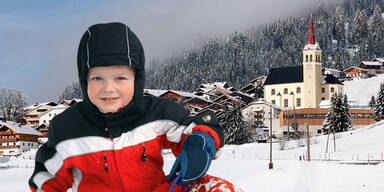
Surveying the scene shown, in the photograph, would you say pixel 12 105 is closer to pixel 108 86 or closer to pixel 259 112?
pixel 259 112

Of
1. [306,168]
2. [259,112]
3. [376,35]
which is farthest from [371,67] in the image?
[306,168]

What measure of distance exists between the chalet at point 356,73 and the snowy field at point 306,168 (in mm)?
60207

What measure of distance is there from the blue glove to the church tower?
8662cm

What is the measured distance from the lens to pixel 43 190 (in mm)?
2998

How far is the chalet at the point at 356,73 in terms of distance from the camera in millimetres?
108438

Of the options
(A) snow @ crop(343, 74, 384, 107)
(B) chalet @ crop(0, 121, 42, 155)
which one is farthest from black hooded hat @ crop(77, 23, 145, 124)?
(A) snow @ crop(343, 74, 384, 107)

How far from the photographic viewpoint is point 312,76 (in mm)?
87312

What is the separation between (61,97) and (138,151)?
525 feet

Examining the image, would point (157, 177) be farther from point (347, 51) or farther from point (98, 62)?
point (347, 51)

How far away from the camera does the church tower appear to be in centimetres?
8669

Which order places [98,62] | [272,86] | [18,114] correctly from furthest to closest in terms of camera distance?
[272,86] < [18,114] < [98,62]

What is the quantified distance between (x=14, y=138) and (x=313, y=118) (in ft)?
136

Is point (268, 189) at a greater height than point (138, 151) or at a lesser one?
lesser

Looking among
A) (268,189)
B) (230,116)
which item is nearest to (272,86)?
(230,116)
